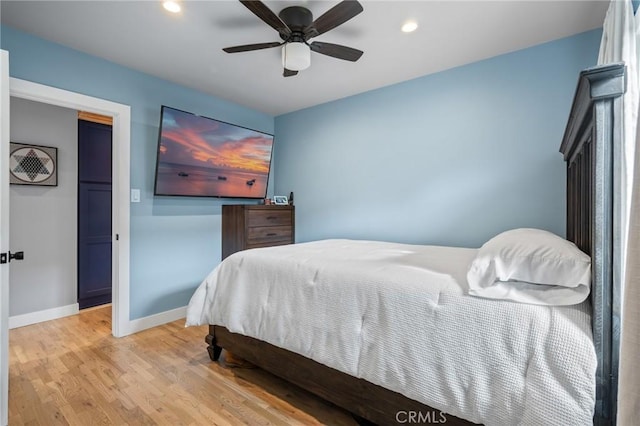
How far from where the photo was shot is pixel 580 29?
2.21 meters

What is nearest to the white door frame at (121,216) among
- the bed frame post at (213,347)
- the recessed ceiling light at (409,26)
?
the bed frame post at (213,347)

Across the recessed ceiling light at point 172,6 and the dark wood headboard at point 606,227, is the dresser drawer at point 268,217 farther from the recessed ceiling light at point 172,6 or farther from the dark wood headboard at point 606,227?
the dark wood headboard at point 606,227

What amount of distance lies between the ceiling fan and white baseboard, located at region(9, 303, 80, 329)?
10.9 feet

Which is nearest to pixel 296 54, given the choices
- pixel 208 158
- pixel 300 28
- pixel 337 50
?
pixel 300 28

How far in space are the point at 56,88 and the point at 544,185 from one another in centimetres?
404

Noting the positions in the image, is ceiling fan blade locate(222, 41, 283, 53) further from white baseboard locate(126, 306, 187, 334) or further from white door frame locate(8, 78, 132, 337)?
white baseboard locate(126, 306, 187, 334)

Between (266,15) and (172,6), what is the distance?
0.71 metres

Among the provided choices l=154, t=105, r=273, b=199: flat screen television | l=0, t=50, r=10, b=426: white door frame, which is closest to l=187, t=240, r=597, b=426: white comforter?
l=0, t=50, r=10, b=426: white door frame

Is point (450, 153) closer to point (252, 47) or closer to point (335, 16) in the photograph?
point (335, 16)

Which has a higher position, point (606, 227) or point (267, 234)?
point (606, 227)

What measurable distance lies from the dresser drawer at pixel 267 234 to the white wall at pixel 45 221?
6.61ft

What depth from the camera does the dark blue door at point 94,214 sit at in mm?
3445

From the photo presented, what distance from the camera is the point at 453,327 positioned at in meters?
1.22

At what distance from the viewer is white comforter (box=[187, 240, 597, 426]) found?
1.01 m
